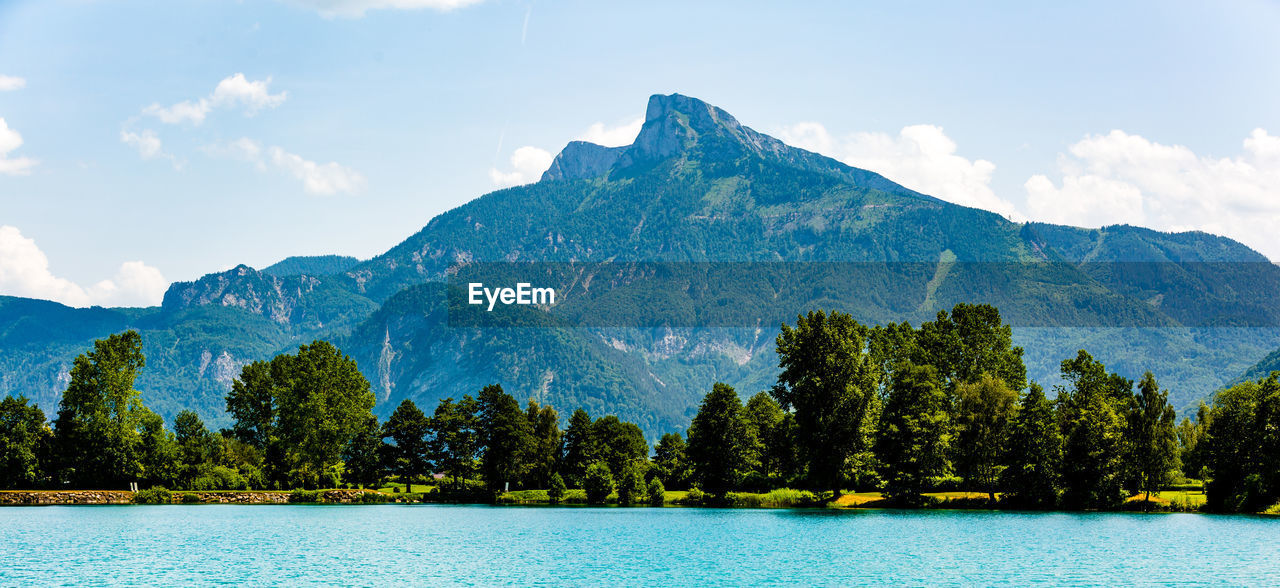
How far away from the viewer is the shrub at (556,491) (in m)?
104

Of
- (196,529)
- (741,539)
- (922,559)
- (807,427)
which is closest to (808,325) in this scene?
(807,427)

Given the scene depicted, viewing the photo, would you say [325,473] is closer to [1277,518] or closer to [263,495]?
[263,495]

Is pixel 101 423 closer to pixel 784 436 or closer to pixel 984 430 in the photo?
pixel 784 436

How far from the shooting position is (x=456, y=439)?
10919 cm

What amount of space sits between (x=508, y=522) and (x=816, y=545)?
26.3m

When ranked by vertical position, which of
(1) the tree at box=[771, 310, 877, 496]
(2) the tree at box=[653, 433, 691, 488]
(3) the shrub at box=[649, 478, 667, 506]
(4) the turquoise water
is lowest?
(4) the turquoise water

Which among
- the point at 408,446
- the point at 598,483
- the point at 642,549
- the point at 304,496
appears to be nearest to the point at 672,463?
the point at 598,483

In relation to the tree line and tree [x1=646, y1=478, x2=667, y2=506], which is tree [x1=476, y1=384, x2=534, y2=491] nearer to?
the tree line

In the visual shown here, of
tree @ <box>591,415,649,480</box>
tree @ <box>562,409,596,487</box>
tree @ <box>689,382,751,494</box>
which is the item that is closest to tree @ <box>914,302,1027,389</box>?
tree @ <box>689,382,751,494</box>

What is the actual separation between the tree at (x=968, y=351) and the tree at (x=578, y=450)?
31445 mm

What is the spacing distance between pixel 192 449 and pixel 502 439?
95.6 ft

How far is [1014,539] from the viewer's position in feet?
199

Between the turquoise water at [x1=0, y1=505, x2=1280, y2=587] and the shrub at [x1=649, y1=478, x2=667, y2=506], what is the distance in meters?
18.1

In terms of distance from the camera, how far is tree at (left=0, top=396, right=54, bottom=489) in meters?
96.9
